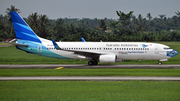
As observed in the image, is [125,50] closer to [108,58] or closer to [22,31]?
[108,58]

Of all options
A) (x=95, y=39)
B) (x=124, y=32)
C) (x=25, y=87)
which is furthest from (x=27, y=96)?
(x=124, y=32)

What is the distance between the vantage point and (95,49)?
37.4 m

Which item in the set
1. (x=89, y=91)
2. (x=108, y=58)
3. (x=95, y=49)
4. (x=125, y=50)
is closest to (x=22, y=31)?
(x=95, y=49)

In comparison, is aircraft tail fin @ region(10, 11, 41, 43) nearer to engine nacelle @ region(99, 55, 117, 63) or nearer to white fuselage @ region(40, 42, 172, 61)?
white fuselage @ region(40, 42, 172, 61)

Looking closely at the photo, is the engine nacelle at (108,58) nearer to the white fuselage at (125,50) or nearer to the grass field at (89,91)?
the white fuselage at (125,50)

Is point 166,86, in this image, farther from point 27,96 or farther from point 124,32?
point 124,32

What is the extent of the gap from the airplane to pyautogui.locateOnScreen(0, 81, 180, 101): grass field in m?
14.3

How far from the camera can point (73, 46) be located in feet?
125

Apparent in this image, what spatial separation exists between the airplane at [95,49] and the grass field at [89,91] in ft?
47.1

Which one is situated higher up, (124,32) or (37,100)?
(124,32)

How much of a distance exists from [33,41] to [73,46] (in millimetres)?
6399

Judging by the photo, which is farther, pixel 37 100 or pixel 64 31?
pixel 64 31

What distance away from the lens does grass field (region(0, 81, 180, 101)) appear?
53.0 feet

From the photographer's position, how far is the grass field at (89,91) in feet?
53.0
